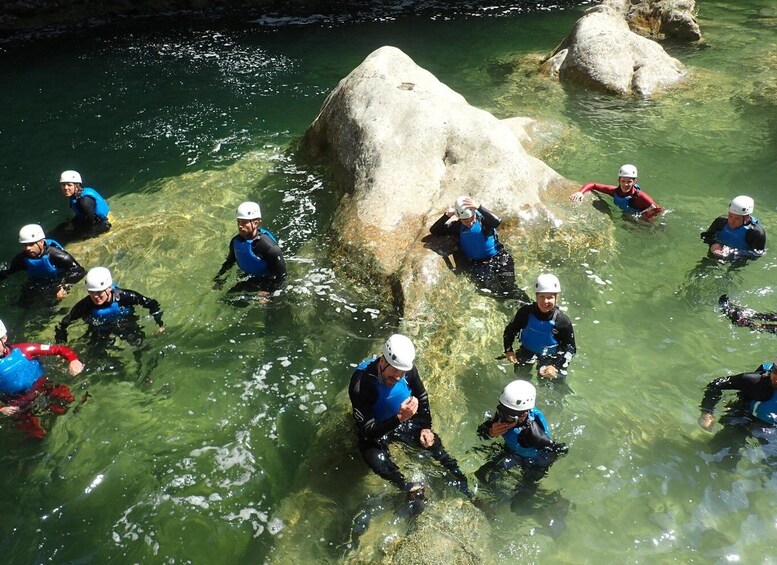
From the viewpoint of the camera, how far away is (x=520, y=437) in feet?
19.1

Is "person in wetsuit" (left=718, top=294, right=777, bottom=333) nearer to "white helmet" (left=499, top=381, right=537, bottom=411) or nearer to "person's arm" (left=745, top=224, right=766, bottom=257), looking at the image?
"person's arm" (left=745, top=224, right=766, bottom=257)

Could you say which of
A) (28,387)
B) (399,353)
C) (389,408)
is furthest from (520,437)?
(28,387)

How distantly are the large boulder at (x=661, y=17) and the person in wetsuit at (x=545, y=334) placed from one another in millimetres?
18127

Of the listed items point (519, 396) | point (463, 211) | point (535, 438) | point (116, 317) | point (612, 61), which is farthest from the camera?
point (612, 61)

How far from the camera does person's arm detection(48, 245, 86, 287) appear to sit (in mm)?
9023

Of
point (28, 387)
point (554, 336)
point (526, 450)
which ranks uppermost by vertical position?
point (554, 336)

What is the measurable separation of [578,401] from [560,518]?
173cm

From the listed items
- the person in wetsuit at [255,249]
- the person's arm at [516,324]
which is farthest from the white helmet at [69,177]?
the person's arm at [516,324]

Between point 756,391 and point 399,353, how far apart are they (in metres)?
3.96

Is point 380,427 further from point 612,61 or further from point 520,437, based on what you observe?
point 612,61

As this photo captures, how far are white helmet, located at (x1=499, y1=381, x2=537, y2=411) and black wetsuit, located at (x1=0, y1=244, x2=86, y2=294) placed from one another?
285 inches

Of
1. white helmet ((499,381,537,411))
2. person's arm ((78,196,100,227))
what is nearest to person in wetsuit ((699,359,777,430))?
white helmet ((499,381,537,411))

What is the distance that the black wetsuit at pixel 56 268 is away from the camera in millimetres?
8992

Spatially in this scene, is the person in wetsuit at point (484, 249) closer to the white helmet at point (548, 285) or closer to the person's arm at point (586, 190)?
the white helmet at point (548, 285)
